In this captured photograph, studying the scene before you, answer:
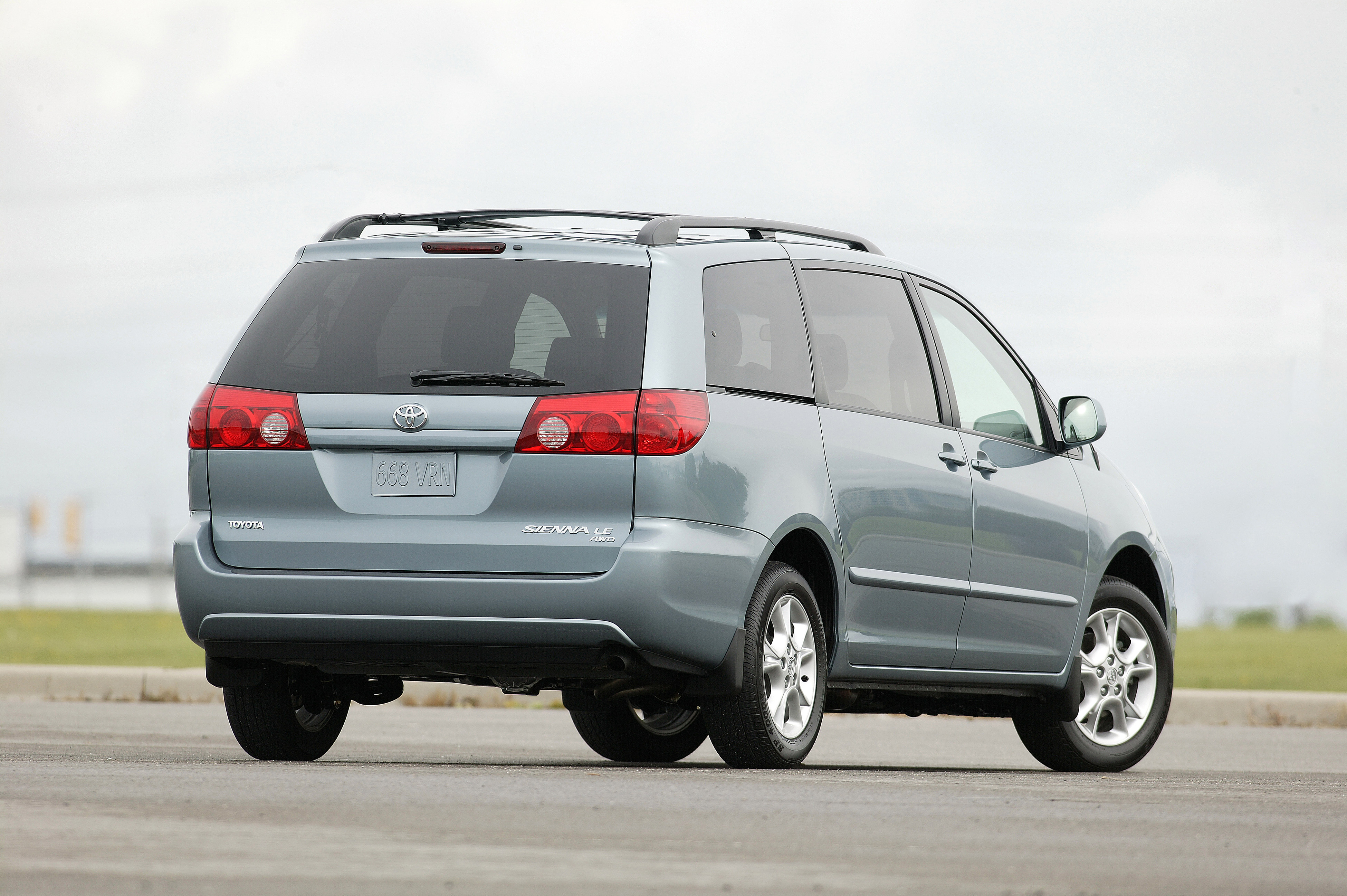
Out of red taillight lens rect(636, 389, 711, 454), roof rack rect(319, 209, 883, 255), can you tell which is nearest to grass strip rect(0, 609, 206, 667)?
roof rack rect(319, 209, 883, 255)

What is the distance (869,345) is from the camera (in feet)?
27.8

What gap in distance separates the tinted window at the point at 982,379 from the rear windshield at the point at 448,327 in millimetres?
1921

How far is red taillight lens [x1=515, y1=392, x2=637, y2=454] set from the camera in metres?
7.11

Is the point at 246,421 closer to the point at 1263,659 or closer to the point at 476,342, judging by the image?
the point at 476,342

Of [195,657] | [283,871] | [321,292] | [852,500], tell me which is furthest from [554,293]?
[195,657]

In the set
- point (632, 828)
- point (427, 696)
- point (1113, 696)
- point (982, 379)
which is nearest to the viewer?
point (632, 828)

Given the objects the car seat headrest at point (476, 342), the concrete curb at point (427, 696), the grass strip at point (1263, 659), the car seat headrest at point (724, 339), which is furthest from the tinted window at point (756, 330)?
the grass strip at point (1263, 659)

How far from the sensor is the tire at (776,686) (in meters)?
7.48

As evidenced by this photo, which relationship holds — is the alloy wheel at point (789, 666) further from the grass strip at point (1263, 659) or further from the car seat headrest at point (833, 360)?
the grass strip at point (1263, 659)

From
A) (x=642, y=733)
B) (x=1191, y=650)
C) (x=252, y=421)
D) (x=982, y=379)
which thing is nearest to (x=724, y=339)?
(x=252, y=421)

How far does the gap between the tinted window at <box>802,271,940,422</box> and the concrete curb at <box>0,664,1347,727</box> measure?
22.6ft

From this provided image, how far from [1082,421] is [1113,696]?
1251mm

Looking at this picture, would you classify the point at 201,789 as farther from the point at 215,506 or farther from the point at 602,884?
the point at 602,884

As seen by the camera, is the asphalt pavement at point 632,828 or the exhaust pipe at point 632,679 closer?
the asphalt pavement at point 632,828
